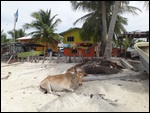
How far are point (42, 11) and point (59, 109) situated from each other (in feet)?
56.7

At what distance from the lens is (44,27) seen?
17172 mm

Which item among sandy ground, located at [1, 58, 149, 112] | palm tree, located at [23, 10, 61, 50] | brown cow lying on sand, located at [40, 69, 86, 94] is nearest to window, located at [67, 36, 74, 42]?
palm tree, located at [23, 10, 61, 50]

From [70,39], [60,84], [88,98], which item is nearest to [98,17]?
[70,39]

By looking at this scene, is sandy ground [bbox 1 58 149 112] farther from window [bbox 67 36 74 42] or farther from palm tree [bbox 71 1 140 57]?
window [bbox 67 36 74 42]

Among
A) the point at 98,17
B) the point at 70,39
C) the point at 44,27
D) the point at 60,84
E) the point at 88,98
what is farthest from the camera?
the point at 70,39

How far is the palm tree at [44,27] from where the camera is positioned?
56.7 feet

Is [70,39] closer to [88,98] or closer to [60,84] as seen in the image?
[60,84]

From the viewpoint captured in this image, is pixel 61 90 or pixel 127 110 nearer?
pixel 127 110

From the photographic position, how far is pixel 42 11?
1909cm

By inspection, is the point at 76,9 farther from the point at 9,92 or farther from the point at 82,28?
the point at 9,92

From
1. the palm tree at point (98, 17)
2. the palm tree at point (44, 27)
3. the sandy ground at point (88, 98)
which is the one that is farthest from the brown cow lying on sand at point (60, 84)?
the palm tree at point (44, 27)

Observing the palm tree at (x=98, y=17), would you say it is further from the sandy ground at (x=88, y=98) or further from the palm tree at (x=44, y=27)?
the sandy ground at (x=88, y=98)

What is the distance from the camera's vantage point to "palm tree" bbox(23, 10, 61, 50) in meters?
17.3

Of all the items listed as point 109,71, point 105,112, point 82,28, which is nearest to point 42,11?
point 82,28
